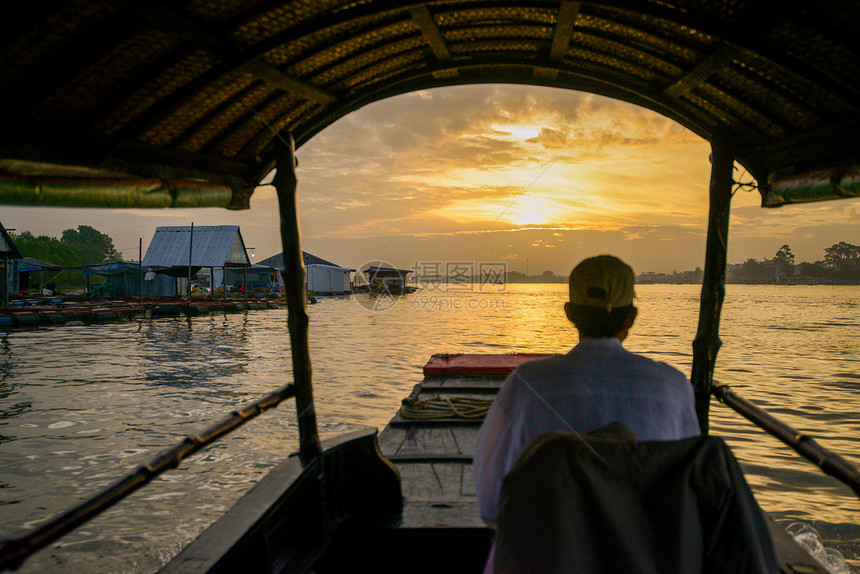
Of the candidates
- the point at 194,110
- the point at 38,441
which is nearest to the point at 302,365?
the point at 194,110

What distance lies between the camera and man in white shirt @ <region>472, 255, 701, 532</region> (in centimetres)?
159

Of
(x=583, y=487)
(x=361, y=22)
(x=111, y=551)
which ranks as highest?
(x=361, y=22)

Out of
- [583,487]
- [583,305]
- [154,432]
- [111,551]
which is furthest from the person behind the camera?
A: [154,432]

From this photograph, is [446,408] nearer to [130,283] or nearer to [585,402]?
[585,402]

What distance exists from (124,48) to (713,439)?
3.02m

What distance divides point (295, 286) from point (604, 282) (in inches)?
84.5

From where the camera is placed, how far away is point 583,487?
1160mm

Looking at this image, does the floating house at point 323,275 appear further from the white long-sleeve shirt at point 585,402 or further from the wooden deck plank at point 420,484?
the white long-sleeve shirt at point 585,402

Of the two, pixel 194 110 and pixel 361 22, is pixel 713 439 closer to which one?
pixel 361 22

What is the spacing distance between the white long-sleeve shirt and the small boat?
77 cm

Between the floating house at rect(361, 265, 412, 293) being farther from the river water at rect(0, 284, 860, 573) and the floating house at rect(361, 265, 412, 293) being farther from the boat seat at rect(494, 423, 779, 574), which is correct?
the boat seat at rect(494, 423, 779, 574)

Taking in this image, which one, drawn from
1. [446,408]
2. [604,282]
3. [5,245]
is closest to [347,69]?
[604,282]

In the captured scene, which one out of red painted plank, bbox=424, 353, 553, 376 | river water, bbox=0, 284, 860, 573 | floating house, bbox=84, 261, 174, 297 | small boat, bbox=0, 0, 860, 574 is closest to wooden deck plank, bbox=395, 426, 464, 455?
small boat, bbox=0, 0, 860, 574

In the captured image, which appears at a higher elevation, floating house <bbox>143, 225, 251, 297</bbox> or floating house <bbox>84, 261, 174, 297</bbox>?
floating house <bbox>143, 225, 251, 297</bbox>
